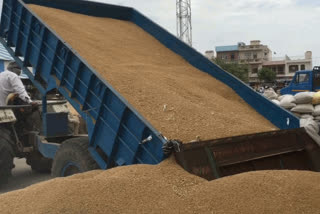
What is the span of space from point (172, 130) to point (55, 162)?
6.12ft

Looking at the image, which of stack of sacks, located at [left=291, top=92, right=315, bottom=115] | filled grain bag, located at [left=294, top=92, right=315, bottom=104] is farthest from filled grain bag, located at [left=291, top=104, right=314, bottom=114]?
filled grain bag, located at [left=294, top=92, right=315, bottom=104]

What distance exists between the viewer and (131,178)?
2777mm

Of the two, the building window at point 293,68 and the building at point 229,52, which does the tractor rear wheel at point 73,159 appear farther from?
the building at point 229,52

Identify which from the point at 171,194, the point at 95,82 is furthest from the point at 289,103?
the point at 171,194

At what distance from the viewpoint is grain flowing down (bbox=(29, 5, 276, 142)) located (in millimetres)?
3773

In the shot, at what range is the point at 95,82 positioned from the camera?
4055 millimetres

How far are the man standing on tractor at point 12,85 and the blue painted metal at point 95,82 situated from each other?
316mm

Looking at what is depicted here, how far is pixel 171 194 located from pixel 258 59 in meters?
51.8

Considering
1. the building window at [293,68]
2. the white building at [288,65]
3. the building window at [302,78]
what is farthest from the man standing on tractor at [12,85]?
the building window at [293,68]

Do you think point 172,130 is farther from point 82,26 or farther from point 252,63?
point 252,63

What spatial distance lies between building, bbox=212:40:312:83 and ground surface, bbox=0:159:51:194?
4265cm

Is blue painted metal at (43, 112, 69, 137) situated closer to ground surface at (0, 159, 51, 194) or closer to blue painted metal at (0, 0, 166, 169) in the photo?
blue painted metal at (0, 0, 166, 169)

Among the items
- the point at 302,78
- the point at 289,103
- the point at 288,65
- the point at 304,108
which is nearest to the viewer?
the point at 304,108

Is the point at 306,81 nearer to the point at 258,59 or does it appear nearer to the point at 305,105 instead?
the point at 305,105
